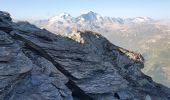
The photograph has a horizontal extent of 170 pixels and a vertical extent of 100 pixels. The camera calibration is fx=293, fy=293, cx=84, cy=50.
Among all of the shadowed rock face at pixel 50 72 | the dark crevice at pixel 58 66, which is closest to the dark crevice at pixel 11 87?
the shadowed rock face at pixel 50 72

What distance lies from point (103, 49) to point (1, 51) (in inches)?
1232

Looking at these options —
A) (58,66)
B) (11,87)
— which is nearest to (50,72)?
(58,66)

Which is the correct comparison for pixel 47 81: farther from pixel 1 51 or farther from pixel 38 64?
pixel 1 51

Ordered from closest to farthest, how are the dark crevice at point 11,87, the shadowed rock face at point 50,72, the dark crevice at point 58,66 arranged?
Answer: the dark crevice at point 11,87 < the shadowed rock face at point 50,72 < the dark crevice at point 58,66

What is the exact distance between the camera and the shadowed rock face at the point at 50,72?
28578 millimetres

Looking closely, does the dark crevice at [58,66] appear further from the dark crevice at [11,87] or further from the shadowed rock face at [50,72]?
the dark crevice at [11,87]

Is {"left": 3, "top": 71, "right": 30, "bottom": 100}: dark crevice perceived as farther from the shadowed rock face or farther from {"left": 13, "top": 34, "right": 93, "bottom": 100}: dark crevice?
{"left": 13, "top": 34, "right": 93, "bottom": 100}: dark crevice

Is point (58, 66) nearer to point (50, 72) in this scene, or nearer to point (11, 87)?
point (50, 72)

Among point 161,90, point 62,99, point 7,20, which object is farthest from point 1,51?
point 161,90

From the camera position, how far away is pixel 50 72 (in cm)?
3359

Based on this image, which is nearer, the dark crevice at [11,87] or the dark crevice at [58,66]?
the dark crevice at [11,87]

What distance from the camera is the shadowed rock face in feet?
A: 93.8

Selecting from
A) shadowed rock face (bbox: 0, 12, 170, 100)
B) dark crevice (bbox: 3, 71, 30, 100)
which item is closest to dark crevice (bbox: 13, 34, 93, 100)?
shadowed rock face (bbox: 0, 12, 170, 100)

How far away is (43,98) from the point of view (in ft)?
98.1
